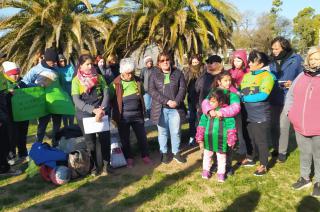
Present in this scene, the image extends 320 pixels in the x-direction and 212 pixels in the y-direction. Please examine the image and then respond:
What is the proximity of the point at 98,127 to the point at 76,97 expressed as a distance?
0.51 metres

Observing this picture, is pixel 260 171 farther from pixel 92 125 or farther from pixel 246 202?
pixel 92 125

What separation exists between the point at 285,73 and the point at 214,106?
157 cm

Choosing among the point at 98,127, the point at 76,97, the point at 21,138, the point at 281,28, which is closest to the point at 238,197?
the point at 98,127

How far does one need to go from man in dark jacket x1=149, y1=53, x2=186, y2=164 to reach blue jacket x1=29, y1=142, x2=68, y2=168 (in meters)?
1.51

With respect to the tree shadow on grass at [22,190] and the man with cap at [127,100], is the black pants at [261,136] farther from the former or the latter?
the tree shadow on grass at [22,190]

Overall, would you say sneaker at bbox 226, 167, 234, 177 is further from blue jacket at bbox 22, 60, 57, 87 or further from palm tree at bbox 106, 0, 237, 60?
palm tree at bbox 106, 0, 237, 60

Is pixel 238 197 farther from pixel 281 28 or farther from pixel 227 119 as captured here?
pixel 281 28

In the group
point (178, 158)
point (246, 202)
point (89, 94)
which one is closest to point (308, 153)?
point (246, 202)

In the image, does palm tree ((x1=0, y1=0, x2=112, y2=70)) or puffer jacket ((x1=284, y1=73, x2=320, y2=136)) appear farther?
palm tree ((x1=0, y1=0, x2=112, y2=70))

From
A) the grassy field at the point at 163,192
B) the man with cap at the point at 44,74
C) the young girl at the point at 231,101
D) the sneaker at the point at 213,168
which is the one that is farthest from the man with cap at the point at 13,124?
the sneaker at the point at 213,168

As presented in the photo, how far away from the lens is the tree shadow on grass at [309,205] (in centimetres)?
391

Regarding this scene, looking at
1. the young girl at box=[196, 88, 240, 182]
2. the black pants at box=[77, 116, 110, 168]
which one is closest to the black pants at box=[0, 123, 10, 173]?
the black pants at box=[77, 116, 110, 168]

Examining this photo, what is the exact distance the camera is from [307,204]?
404cm

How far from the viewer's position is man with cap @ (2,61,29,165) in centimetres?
541
